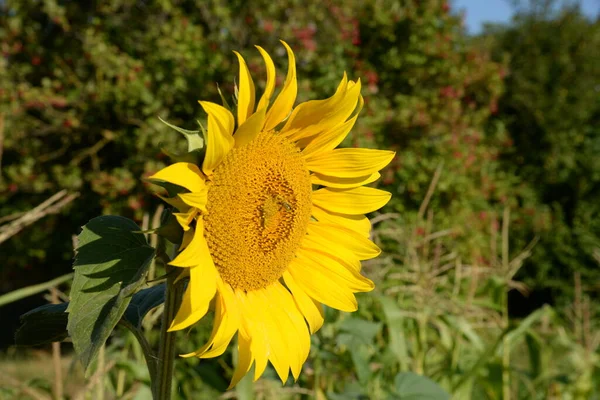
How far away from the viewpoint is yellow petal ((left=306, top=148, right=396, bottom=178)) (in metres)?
1.11

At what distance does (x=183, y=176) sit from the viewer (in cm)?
83

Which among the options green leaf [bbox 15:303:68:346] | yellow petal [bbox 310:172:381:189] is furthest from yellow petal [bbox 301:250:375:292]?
green leaf [bbox 15:303:68:346]

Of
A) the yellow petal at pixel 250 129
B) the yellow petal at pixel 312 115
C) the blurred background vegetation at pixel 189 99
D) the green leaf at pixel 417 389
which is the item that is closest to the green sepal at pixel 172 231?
the yellow petal at pixel 250 129

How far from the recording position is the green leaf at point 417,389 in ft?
6.01

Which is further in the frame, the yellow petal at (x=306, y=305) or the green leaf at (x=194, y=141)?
the yellow petal at (x=306, y=305)

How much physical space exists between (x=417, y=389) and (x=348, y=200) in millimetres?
897

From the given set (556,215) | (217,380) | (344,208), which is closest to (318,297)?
(344,208)

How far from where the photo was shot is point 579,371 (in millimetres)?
2947

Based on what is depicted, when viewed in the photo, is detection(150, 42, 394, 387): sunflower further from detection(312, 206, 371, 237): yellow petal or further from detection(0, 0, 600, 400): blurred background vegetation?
detection(0, 0, 600, 400): blurred background vegetation

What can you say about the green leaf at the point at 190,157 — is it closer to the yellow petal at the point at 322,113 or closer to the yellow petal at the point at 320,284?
the yellow petal at the point at 322,113

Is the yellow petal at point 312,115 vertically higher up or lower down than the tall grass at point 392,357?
higher up

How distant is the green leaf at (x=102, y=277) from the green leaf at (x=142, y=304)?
14 centimetres

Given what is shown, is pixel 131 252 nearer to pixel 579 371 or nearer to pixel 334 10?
pixel 579 371

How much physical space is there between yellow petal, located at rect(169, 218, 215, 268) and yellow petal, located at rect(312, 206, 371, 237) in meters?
0.30
